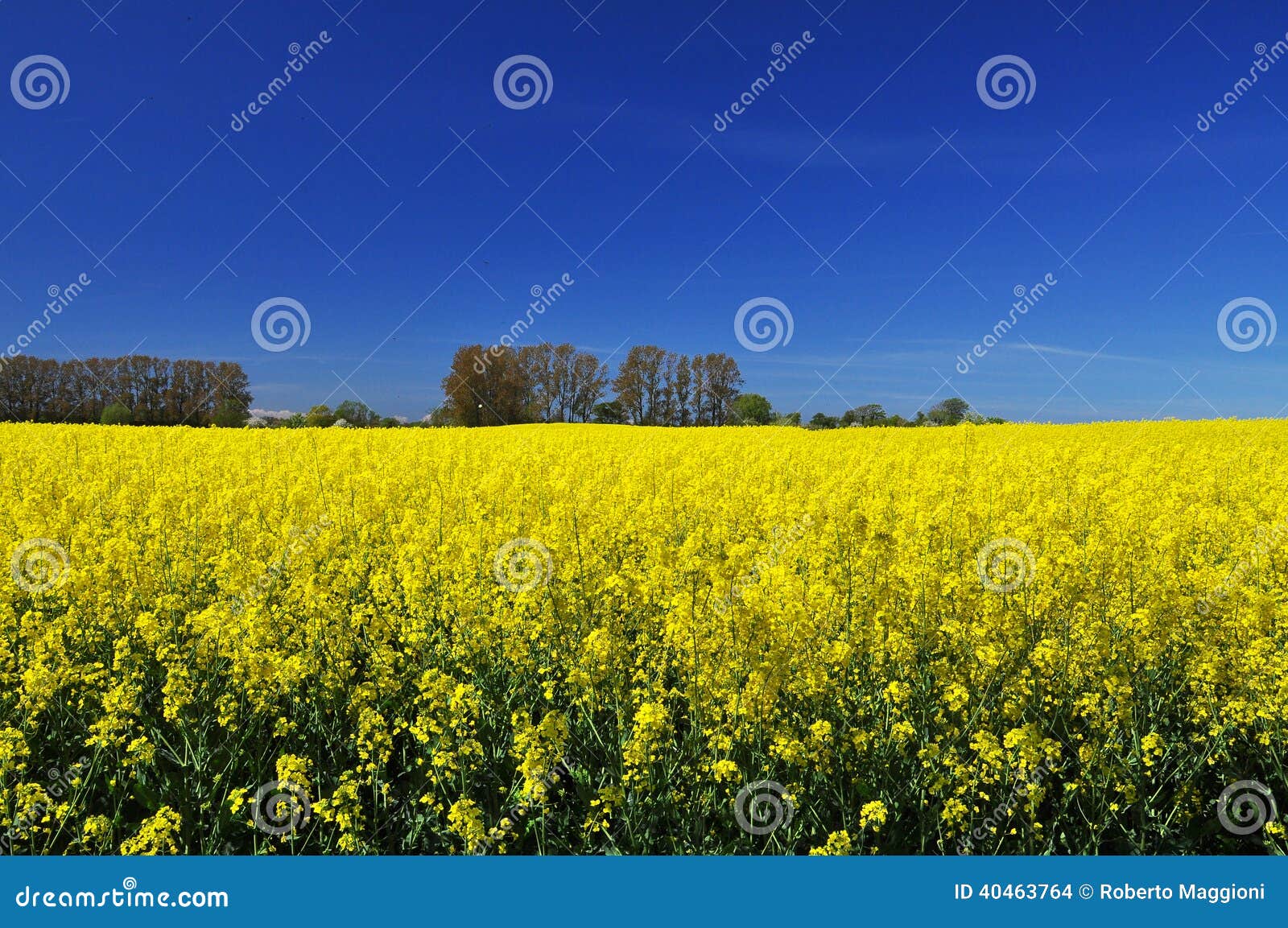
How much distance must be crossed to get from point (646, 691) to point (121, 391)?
59097 millimetres

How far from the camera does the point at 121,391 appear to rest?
4847 cm

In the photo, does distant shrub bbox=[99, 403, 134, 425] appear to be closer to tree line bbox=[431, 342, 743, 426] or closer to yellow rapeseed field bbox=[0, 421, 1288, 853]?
tree line bbox=[431, 342, 743, 426]

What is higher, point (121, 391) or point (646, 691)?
point (121, 391)

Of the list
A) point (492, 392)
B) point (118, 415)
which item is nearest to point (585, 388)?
point (492, 392)

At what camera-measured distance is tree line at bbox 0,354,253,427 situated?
45.5 metres

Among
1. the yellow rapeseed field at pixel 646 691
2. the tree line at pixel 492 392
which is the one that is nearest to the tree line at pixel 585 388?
the tree line at pixel 492 392

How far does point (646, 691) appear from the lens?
152 inches

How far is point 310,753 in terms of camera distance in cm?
407

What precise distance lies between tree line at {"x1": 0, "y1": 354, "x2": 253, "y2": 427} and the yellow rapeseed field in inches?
1792

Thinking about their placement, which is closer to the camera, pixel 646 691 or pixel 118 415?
pixel 646 691

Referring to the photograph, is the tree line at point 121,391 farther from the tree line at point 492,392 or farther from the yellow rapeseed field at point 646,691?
the yellow rapeseed field at point 646,691

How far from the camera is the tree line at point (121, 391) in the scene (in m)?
45.5

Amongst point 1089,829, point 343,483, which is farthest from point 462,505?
point 1089,829

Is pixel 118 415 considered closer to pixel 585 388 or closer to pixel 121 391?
pixel 121 391
